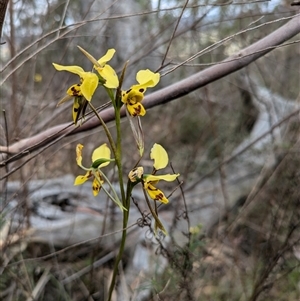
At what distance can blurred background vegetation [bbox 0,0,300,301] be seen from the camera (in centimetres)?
133

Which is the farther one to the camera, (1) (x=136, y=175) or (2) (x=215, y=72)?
(2) (x=215, y=72)

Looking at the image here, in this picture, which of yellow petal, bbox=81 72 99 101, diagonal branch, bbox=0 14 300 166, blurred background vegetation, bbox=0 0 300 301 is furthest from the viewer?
blurred background vegetation, bbox=0 0 300 301

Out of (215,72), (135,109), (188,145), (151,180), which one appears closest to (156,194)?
(151,180)

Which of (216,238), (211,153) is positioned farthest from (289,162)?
(211,153)

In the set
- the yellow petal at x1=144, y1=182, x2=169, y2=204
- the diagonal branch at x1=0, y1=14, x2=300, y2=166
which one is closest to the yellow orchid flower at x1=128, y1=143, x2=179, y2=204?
the yellow petal at x1=144, y1=182, x2=169, y2=204

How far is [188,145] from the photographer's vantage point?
11.3 feet

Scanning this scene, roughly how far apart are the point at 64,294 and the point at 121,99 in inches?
37.2

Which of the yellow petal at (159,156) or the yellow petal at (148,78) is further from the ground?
the yellow petal at (148,78)

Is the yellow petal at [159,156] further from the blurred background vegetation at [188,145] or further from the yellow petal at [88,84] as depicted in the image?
the blurred background vegetation at [188,145]

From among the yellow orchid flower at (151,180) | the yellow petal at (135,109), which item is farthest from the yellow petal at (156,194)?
the yellow petal at (135,109)

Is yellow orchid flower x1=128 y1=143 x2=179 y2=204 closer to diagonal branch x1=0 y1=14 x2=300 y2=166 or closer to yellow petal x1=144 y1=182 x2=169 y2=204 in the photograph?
yellow petal x1=144 y1=182 x2=169 y2=204

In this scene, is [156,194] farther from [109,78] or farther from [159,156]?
[109,78]

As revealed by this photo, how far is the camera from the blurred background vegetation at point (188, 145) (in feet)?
4.38

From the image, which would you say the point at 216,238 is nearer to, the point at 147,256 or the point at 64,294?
the point at 147,256
